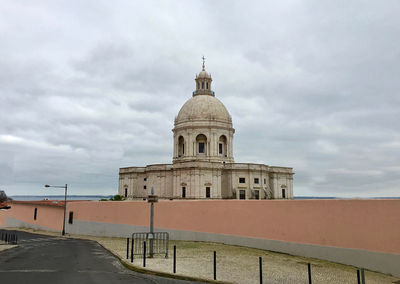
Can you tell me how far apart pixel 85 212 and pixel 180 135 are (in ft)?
83.4

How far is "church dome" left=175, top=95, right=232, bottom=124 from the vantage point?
55844 mm

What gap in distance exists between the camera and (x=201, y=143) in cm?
5584

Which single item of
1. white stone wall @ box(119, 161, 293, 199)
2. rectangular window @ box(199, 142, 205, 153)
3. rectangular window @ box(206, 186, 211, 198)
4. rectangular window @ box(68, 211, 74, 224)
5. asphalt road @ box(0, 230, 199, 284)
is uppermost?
rectangular window @ box(199, 142, 205, 153)

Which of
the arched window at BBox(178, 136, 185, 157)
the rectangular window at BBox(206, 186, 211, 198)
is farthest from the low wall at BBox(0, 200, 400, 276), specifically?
the arched window at BBox(178, 136, 185, 157)

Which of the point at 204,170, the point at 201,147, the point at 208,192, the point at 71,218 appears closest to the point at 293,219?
the point at 71,218

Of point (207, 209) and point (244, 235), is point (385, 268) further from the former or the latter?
point (207, 209)

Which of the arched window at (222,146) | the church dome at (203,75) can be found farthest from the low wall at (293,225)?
the church dome at (203,75)

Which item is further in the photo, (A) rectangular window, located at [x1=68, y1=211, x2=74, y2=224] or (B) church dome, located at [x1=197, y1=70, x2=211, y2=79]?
(B) church dome, located at [x1=197, y1=70, x2=211, y2=79]

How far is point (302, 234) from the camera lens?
18031mm

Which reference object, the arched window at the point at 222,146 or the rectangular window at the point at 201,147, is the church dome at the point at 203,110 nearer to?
the arched window at the point at 222,146

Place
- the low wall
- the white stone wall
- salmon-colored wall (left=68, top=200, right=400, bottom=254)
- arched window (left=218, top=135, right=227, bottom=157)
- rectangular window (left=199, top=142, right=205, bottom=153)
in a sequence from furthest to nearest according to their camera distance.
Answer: arched window (left=218, top=135, right=227, bottom=157) < rectangular window (left=199, top=142, right=205, bottom=153) < the white stone wall < salmon-colored wall (left=68, top=200, right=400, bottom=254) < the low wall

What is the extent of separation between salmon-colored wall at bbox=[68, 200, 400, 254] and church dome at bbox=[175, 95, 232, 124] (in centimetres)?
2872

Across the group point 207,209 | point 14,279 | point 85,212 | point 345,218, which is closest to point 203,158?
point 85,212

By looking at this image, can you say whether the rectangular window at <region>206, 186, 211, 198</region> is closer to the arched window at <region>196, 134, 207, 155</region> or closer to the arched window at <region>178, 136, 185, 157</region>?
the arched window at <region>196, 134, 207, 155</region>
